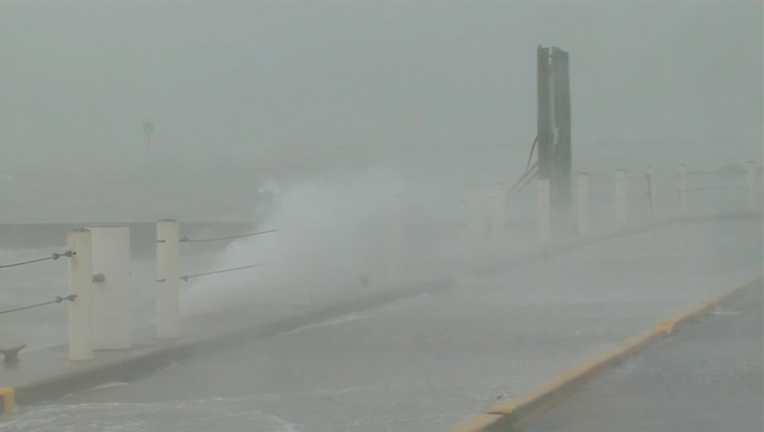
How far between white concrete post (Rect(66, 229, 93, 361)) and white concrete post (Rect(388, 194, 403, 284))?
5490 millimetres

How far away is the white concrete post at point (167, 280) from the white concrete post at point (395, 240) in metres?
4.36

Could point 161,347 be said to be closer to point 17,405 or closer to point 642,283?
point 17,405

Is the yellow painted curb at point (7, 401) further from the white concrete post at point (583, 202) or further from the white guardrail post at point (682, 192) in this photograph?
the white guardrail post at point (682, 192)

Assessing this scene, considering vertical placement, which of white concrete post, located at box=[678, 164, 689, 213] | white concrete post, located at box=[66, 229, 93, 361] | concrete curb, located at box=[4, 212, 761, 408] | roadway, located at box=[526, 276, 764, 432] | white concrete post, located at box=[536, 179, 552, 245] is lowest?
roadway, located at box=[526, 276, 764, 432]

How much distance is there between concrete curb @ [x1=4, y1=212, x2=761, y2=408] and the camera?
726 centimetres

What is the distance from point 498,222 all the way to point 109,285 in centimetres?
851

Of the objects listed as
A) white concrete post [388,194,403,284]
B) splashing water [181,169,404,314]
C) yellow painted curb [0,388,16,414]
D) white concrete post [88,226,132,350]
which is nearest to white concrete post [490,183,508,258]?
splashing water [181,169,404,314]

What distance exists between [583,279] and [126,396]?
7334 mm

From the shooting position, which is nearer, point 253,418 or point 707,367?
point 253,418

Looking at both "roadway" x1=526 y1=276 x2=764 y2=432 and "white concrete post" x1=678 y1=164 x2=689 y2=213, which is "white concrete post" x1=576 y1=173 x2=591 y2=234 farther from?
"roadway" x1=526 y1=276 x2=764 y2=432

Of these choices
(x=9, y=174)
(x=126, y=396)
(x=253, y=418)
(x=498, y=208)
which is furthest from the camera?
(x=9, y=174)

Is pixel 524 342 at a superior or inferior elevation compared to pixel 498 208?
inferior

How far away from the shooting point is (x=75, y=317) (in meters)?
7.95

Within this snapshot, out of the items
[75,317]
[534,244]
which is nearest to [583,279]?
[534,244]
